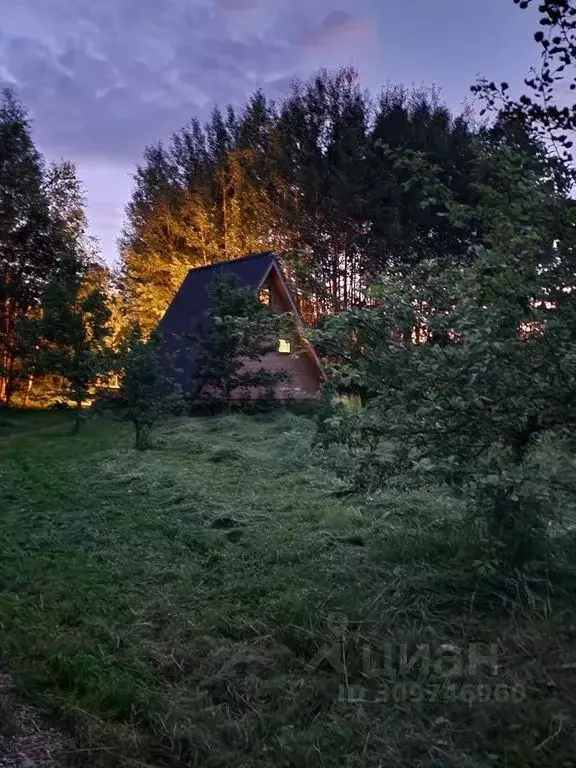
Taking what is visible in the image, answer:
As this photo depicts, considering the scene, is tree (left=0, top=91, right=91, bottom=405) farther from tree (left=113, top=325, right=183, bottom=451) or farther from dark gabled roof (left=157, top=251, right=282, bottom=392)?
tree (left=113, top=325, right=183, bottom=451)

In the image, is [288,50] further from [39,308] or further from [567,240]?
[567,240]

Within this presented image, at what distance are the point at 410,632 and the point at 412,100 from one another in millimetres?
21923

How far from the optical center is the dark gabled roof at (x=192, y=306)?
15.2 m

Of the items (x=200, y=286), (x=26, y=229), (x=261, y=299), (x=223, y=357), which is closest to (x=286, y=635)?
(x=223, y=357)

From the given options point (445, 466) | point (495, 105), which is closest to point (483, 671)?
point (445, 466)

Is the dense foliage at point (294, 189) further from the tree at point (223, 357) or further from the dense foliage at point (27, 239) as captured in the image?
the dense foliage at point (27, 239)

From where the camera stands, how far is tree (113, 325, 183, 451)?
10070mm

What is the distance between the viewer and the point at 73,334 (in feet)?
42.5

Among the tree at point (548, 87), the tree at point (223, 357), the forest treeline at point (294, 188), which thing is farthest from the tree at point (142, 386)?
the tree at point (548, 87)

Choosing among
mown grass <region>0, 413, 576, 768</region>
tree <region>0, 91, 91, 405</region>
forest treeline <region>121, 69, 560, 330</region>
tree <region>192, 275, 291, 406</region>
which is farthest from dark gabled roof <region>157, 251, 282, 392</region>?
mown grass <region>0, 413, 576, 768</region>

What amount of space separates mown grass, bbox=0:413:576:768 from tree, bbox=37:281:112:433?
7126mm

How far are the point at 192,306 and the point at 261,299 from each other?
139 inches

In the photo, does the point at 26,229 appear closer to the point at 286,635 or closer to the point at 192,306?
the point at 192,306

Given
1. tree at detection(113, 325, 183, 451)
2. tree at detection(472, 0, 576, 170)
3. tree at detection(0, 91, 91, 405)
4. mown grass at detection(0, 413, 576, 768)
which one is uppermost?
tree at detection(0, 91, 91, 405)
